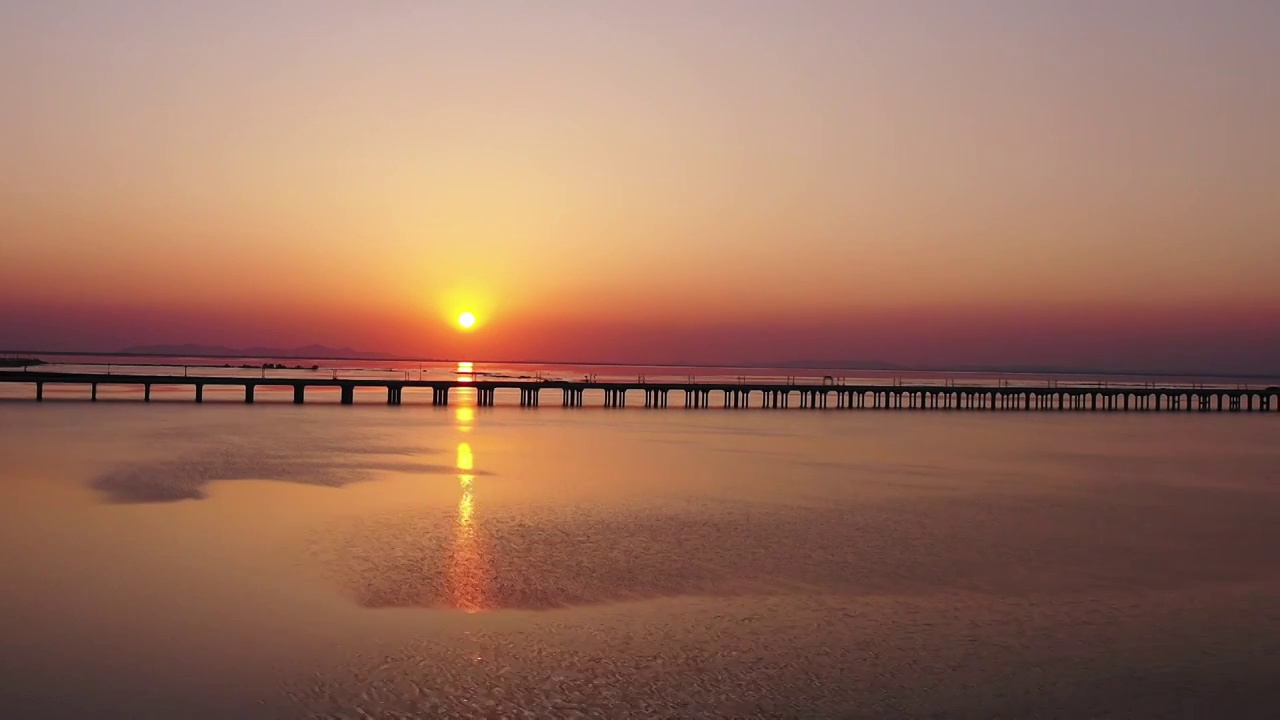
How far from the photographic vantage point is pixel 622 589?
47.9 feet

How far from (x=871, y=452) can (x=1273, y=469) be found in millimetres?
13106

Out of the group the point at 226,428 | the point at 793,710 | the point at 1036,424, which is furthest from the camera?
the point at 1036,424

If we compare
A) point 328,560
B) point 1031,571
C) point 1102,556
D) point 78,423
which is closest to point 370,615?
point 328,560

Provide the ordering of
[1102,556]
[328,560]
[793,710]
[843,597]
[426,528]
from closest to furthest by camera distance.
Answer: [793,710] < [843,597] < [328,560] < [1102,556] < [426,528]

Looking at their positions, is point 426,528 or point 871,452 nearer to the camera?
point 426,528

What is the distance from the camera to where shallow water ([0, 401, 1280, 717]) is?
33.4 feet

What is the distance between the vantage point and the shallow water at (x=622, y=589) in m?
10.2

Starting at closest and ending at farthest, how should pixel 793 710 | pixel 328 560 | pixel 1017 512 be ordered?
pixel 793 710 → pixel 328 560 → pixel 1017 512

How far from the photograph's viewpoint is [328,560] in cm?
1617

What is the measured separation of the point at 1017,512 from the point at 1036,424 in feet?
133

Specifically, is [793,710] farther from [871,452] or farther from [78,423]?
[78,423]

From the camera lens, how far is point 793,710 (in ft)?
31.8

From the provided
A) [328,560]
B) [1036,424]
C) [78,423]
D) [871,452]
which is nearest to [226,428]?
[78,423]

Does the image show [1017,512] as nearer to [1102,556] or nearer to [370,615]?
[1102,556]
